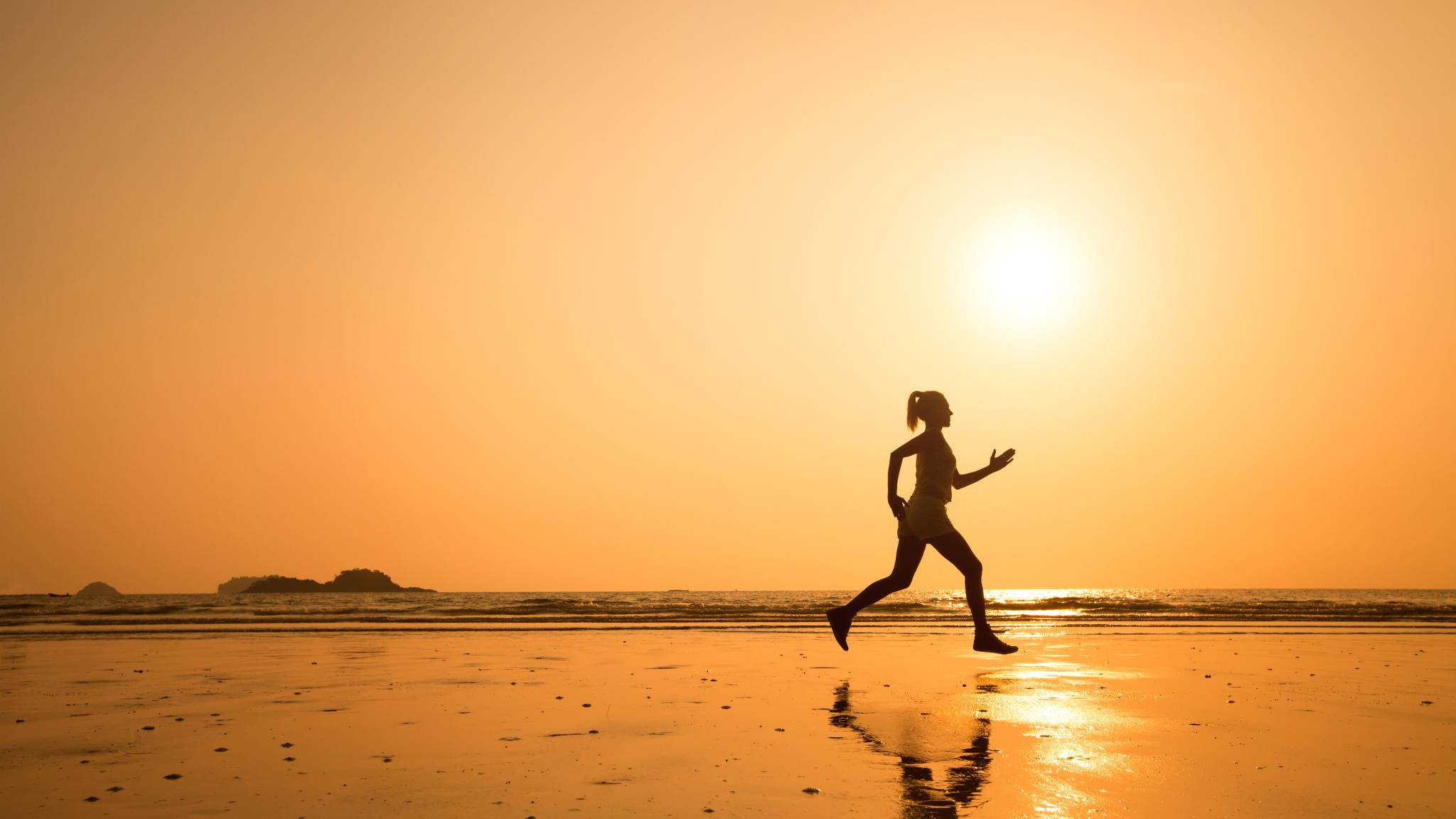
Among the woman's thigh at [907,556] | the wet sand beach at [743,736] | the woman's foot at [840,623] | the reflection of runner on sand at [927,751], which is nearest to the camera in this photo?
the reflection of runner on sand at [927,751]

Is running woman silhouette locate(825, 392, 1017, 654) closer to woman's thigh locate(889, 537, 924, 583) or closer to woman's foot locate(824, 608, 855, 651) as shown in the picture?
woman's thigh locate(889, 537, 924, 583)

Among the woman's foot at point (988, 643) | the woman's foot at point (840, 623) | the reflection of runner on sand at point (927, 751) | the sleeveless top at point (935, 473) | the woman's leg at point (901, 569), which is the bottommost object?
the reflection of runner on sand at point (927, 751)

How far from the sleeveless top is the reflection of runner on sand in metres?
3.11

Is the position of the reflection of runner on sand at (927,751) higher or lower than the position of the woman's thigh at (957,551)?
lower

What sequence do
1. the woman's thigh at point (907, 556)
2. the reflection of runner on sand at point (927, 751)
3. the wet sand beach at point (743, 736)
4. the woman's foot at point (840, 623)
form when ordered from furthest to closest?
the woman's foot at point (840, 623), the woman's thigh at point (907, 556), the wet sand beach at point (743, 736), the reflection of runner on sand at point (927, 751)

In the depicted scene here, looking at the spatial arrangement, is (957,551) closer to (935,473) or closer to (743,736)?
(935,473)

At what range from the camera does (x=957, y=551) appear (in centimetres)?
981

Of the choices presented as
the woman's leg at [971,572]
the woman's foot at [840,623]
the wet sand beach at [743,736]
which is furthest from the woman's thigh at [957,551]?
the woman's foot at [840,623]

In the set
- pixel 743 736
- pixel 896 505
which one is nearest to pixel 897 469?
pixel 896 505

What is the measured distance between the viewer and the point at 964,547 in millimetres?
9891

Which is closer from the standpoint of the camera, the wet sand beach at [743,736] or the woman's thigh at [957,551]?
the wet sand beach at [743,736]

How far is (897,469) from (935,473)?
373 millimetres

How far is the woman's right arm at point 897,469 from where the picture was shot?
9.79 m

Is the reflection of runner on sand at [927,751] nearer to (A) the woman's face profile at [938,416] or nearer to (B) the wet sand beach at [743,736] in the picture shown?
(B) the wet sand beach at [743,736]
